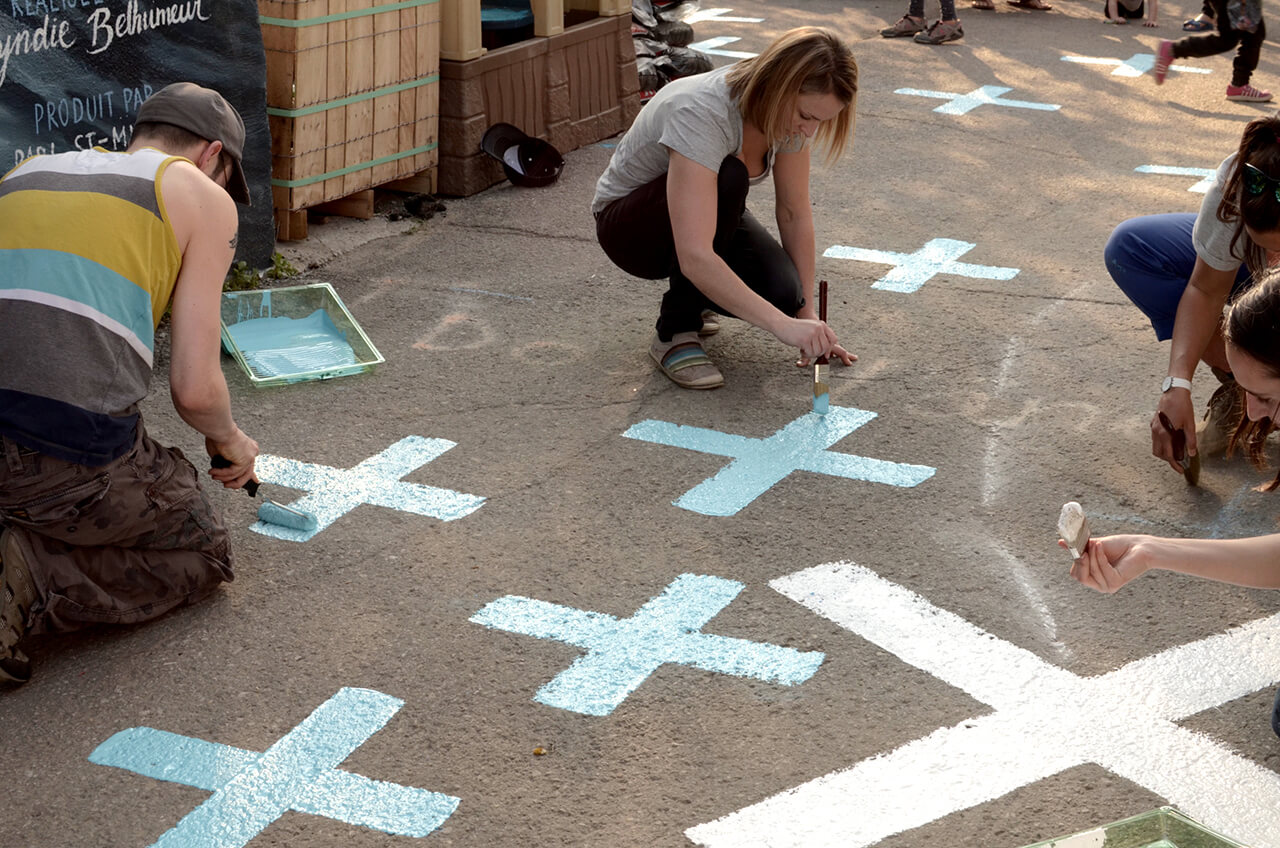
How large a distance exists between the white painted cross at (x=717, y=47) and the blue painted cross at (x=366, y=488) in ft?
17.3

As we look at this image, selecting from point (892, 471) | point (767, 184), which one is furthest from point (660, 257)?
point (767, 184)

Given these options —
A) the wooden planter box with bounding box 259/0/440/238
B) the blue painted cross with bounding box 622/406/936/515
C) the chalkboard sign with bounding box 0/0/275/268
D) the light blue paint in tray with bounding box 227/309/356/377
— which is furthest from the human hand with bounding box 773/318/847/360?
the wooden planter box with bounding box 259/0/440/238

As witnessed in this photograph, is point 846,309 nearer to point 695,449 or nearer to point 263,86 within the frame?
point 695,449

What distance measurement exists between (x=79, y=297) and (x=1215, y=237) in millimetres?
2531

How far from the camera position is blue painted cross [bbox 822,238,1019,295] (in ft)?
15.9

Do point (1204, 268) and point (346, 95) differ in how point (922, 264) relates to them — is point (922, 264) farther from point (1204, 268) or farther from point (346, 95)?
point (346, 95)

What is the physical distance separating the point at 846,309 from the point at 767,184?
62.0 inches

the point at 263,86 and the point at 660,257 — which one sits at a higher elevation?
the point at 263,86

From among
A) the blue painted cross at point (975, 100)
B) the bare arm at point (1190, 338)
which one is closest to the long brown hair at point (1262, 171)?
the bare arm at point (1190, 338)

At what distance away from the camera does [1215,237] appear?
3229mm

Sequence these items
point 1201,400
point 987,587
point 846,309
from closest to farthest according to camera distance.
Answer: point 987,587 < point 1201,400 < point 846,309

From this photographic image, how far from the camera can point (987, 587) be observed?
3000 mm

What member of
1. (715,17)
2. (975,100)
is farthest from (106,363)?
(715,17)

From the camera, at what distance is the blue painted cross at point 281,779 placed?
2281mm
